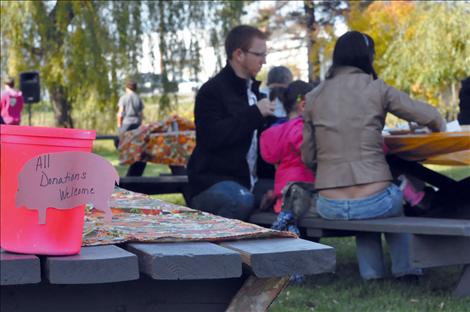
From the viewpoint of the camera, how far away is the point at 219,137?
5.41 m

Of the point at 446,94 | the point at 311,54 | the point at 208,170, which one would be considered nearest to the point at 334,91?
the point at 208,170

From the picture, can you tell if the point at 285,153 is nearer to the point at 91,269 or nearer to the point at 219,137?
the point at 219,137

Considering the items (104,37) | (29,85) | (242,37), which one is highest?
(104,37)

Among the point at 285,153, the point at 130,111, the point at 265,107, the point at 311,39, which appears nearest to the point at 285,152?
the point at 285,153

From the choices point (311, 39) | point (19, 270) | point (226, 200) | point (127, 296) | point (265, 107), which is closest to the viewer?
point (19, 270)

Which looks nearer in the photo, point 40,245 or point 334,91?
point 40,245

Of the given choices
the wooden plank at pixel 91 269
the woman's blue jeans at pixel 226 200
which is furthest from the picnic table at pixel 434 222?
the wooden plank at pixel 91 269

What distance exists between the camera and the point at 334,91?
508cm

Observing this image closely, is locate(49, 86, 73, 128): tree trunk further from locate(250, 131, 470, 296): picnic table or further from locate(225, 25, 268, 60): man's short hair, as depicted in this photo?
locate(250, 131, 470, 296): picnic table

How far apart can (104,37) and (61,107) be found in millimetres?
5296

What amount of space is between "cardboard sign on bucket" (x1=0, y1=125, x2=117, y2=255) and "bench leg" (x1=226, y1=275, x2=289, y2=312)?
0.51 meters

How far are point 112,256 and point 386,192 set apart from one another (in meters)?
3.00

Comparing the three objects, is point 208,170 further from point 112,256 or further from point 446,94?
point 446,94

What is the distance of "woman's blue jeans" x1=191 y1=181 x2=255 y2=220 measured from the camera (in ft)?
17.7
